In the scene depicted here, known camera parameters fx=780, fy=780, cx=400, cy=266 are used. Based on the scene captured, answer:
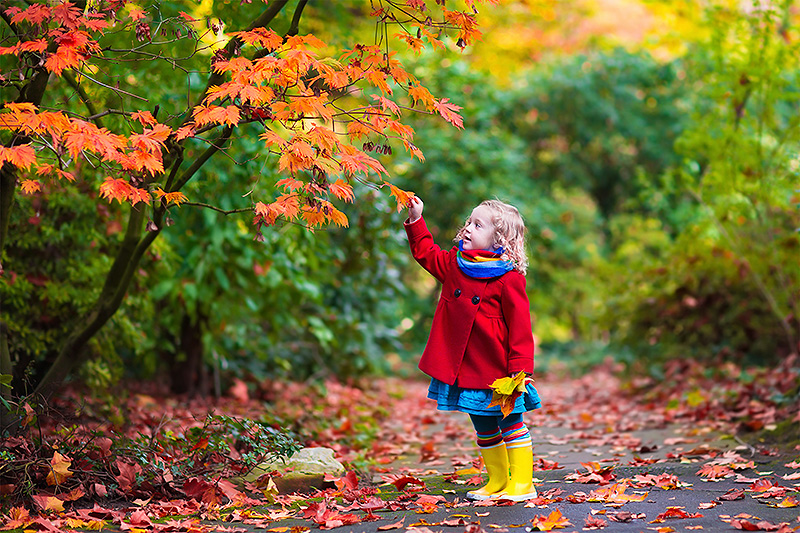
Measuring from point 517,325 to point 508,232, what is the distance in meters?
0.47

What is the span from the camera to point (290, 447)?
4219 millimetres

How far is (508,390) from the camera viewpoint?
11.4ft

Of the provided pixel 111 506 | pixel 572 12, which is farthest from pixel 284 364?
pixel 572 12

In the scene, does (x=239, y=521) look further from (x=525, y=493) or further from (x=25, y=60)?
(x=25, y=60)

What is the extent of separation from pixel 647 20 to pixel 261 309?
17585mm

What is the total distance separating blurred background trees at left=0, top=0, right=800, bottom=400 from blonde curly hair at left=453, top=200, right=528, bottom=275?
2.11 m

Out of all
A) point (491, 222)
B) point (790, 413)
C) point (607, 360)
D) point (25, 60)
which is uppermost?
point (607, 360)

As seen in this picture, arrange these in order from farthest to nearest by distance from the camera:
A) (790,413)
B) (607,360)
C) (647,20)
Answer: (647,20) < (607,360) < (790,413)

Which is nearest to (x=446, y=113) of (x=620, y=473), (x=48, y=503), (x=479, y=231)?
(x=479, y=231)

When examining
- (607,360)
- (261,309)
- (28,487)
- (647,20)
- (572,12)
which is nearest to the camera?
(28,487)

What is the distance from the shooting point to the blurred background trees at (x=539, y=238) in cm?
579

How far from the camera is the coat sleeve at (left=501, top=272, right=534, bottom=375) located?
3.59 metres

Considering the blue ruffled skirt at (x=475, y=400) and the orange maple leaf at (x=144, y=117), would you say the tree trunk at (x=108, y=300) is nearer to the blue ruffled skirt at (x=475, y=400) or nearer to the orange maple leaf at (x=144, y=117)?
the orange maple leaf at (x=144, y=117)

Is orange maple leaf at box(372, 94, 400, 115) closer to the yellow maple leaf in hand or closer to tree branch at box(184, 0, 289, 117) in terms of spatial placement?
tree branch at box(184, 0, 289, 117)
